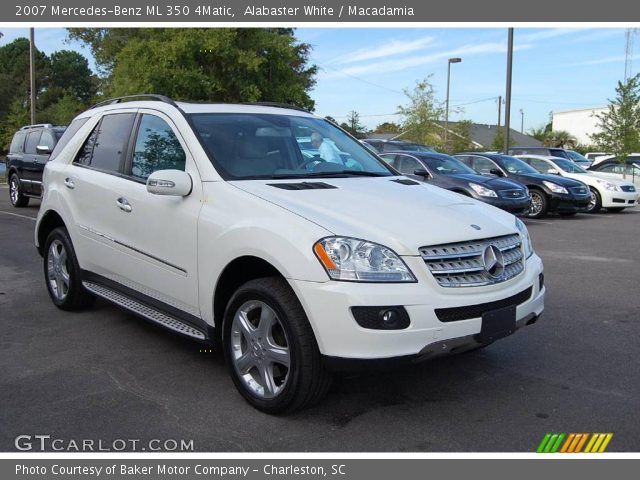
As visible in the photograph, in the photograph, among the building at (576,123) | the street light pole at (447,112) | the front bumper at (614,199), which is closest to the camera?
the front bumper at (614,199)

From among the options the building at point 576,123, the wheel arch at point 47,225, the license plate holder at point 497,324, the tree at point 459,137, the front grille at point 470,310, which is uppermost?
the building at point 576,123

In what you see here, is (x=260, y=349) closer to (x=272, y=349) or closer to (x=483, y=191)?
(x=272, y=349)

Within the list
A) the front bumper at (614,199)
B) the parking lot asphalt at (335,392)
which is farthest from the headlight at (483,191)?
the parking lot asphalt at (335,392)

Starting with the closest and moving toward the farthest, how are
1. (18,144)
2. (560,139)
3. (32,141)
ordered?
(32,141)
(18,144)
(560,139)

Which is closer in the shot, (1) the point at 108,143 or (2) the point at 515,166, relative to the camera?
(1) the point at 108,143

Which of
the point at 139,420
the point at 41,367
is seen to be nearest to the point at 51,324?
the point at 41,367

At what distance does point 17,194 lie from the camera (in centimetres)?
1555

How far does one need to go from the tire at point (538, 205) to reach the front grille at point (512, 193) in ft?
5.99

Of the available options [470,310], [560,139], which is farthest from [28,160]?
[560,139]

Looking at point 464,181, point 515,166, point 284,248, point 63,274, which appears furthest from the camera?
point 515,166

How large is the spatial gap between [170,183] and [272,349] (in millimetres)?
1249

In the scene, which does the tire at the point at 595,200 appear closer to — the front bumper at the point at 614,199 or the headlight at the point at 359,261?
the front bumper at the point at 614,199

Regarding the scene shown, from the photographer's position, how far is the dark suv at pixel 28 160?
14234 mm
